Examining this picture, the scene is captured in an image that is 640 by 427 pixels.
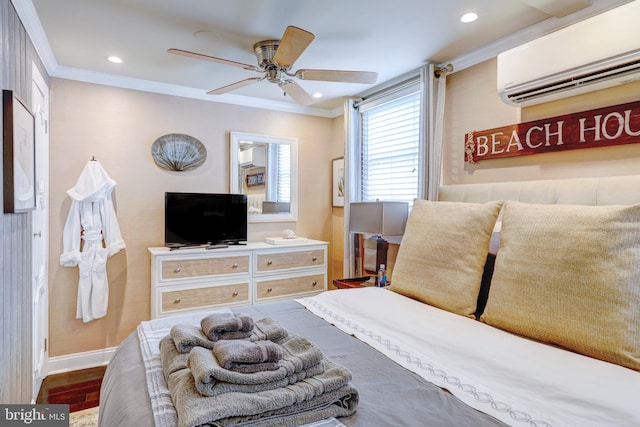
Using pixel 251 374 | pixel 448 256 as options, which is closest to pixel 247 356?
pixel 251 374

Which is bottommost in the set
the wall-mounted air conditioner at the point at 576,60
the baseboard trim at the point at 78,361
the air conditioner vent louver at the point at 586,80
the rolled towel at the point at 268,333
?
the baseboard trim at the point at 78,361

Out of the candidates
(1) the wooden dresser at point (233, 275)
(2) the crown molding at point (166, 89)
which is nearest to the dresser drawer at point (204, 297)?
(1) the wooden dresser at point (233, 275)

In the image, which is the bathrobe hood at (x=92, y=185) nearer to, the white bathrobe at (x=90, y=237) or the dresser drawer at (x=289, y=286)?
the white bathrobe at (x=90, y=237)

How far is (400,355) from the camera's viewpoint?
1.27 metres

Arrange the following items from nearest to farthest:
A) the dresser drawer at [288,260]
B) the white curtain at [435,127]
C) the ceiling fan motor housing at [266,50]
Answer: the ceiling fan motor housing at [266,50]
the white curtain at [435,127]
the dresser drawer at [288,260]

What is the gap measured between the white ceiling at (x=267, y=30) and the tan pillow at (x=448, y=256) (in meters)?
1.17

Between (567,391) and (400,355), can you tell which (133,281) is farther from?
(567,391)

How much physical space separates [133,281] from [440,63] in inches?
130

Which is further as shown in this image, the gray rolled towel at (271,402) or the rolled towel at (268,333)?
the rolled towel at (268,333)

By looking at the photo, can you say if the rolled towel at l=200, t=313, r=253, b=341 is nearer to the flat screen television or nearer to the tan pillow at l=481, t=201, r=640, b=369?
the tan pillow at l=481, t=201, r=640, b=369

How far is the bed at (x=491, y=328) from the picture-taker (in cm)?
96

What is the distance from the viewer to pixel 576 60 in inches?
71.3

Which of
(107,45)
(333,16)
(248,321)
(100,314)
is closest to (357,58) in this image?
(333,16)

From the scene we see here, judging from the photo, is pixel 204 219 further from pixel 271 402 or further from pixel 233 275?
pixel 271 402
